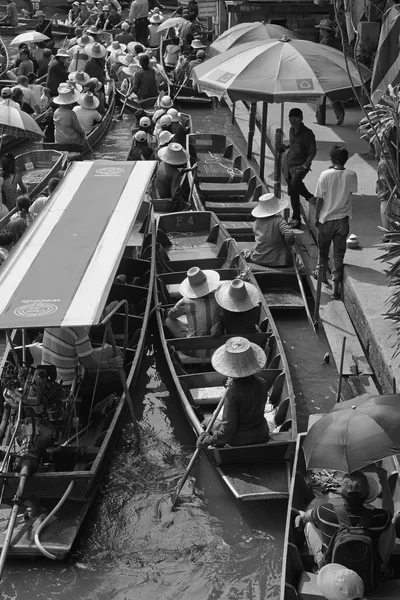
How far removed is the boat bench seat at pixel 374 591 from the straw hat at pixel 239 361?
1941 mm

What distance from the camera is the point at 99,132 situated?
62.5ft

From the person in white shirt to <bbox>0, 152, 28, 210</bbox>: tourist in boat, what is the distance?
5.68 metres

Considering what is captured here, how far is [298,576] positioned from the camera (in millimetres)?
6113

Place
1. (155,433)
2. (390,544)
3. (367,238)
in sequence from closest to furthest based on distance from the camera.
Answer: (390,544) < (155,433) < (367,238)

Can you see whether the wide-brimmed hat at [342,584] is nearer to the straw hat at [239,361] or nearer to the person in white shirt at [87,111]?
the straw hat at [239,361]

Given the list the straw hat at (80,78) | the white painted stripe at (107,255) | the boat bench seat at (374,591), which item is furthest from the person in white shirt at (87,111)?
the boat bench seat at (374,591)

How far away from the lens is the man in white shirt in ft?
34.5

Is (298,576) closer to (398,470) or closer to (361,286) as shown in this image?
(398,470)

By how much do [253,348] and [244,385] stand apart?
0.34m

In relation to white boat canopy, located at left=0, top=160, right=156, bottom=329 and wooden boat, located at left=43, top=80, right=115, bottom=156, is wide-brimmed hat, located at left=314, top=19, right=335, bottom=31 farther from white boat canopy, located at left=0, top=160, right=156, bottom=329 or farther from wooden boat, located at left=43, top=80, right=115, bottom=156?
white boat canopy, located at left=0, top=160, right=156, bottom=329

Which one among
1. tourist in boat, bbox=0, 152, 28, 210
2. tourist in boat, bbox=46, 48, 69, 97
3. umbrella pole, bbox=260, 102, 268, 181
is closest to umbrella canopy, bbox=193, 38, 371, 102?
umbrella pole, bbox=260, 102, 268, 181

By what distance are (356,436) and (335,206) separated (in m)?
5.05

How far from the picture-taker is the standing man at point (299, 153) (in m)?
12.6

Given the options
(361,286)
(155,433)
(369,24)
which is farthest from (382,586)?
(369,24)
